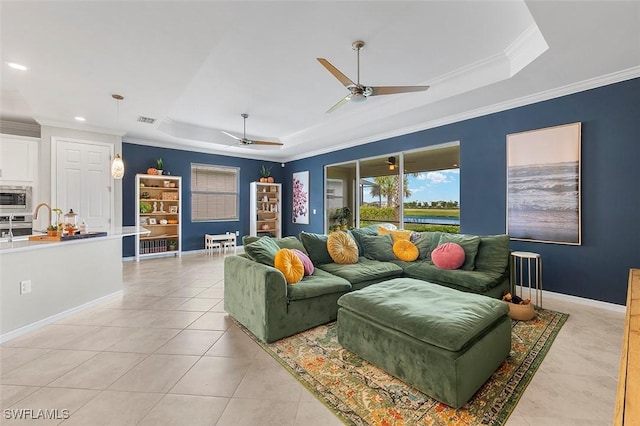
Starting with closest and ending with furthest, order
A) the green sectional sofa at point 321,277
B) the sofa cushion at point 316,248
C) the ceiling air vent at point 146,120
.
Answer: the green sectional sofa at point 321,277 → the sofa cushion at point 316,248 → the ceiling air vent at point 146,120

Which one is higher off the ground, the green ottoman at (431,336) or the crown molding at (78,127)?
the crown molding at (78,127)

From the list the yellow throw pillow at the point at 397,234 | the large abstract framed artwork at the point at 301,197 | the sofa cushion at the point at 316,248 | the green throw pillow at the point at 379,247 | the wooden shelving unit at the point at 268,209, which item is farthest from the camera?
the wooden shelving unit at the point at 268,209

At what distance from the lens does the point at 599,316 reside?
10.2ft

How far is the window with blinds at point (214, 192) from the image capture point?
24.1 ft

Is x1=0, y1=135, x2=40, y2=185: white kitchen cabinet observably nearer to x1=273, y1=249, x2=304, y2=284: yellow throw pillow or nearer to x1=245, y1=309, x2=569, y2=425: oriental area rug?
x1=273, y1=249, x2=304, y2=284: yellow throw pillow

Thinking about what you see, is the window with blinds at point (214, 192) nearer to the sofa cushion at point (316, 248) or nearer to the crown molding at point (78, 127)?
the crown molding at point (78, 127)

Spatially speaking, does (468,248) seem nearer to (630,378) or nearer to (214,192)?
(630,378)

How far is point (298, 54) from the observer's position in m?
3.18

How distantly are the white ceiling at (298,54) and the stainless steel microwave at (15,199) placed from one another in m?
1.23

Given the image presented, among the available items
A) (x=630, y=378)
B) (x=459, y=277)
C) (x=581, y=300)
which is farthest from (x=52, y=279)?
(x=581, y=300)

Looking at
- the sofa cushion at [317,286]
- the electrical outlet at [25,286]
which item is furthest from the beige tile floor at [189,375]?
the sofa cushion at [317,286]

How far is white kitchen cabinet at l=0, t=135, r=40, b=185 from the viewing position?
4688 mm

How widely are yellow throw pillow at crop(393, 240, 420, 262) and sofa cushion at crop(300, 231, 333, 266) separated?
98 centimetres

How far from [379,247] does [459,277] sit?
1.16m
